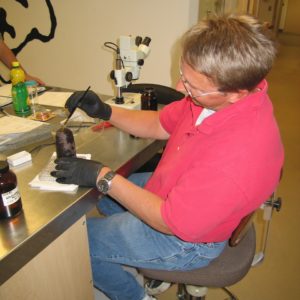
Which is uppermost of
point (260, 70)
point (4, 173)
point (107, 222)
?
point (260, 70)

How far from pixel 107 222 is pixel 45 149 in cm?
37

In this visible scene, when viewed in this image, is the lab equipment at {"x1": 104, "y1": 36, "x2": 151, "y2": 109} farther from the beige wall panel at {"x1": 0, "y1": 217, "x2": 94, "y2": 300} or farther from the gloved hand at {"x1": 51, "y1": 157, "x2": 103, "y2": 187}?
the beige wall panel at {"x1": 0, "y1": 217, "x2": 94, "y2": 300}

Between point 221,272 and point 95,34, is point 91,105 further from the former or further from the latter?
point 95,34

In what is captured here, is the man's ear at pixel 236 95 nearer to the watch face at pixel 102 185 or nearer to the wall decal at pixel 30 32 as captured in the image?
the watch face at pixel 102 185

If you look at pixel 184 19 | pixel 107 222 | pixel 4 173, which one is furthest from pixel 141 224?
pixel 184 19

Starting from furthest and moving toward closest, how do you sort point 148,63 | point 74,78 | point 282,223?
1. point 74,78
2. point 148,63
3. point 282,223

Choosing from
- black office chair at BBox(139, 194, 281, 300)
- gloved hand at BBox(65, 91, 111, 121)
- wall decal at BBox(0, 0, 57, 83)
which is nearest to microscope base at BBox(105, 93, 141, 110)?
gloved hand at BBox(65, 91, 111, 121)

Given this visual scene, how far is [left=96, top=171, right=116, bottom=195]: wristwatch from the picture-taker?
93 cm

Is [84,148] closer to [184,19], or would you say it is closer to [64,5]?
[184,19]

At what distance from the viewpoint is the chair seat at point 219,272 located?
98 centimetres

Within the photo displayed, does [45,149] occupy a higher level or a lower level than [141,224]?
higher

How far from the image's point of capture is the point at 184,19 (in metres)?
2.20

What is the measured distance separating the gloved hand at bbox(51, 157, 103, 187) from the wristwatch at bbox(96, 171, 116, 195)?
0.02 m

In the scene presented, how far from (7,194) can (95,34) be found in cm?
214
